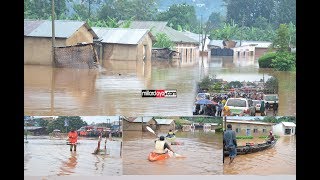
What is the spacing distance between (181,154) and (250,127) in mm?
771

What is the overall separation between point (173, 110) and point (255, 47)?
42.2 inches

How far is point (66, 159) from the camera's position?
8.68 metres

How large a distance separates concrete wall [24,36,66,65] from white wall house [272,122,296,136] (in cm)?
234

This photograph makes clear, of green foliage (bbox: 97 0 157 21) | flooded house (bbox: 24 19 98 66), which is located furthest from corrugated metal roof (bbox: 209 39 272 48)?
flooded house (bbox: 24 19 98 66)

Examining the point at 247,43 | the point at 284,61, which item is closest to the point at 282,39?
the point at 284,61

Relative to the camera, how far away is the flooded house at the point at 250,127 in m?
8.84

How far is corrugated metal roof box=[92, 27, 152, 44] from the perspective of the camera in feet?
28.8

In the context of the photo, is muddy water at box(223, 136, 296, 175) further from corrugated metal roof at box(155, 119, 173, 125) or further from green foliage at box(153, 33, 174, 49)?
green foliage at box(153, 33, 174, 49)

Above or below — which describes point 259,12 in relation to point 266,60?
above

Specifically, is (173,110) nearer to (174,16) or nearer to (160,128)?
(160,128)

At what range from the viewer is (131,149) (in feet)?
28.5

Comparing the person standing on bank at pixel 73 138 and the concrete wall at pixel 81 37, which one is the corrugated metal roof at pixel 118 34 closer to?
the concrete wall at pixel 81 37

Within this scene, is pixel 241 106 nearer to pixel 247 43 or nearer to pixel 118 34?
pixel 247 43
